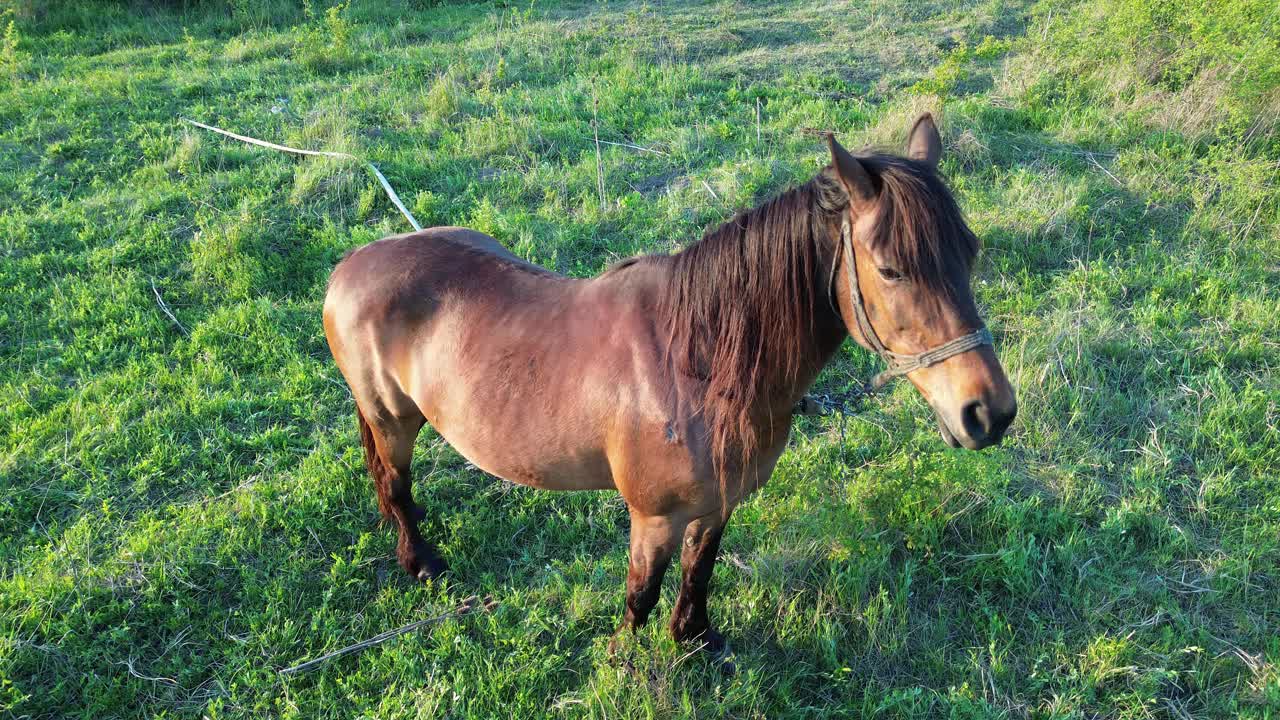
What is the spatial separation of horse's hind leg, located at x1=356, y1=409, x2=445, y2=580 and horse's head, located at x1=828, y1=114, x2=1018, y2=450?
7.23ft

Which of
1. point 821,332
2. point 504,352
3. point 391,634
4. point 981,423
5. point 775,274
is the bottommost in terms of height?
point 391,634

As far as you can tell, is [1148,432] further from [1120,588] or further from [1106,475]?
[1120,588]

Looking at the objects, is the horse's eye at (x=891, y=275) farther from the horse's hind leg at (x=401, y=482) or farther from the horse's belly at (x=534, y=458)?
the horse's hind leg at (x=401, y=482)

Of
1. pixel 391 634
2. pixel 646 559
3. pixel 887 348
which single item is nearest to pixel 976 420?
pixel 887 348

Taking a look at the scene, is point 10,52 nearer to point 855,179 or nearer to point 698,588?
point 698,588

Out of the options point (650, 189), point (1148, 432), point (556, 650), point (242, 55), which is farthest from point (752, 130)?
point (242, 55)

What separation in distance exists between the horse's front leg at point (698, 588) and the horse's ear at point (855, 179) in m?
1.32

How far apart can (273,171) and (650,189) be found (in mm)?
3437

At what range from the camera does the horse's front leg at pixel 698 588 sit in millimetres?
2771

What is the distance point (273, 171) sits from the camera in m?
6.43

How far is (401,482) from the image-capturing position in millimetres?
3402

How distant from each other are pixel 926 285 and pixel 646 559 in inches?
57.0

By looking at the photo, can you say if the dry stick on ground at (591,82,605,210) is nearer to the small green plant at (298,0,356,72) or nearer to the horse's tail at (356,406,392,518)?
the horse's tail at (356,406,392,518)

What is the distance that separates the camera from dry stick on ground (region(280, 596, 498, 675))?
2.96 m
